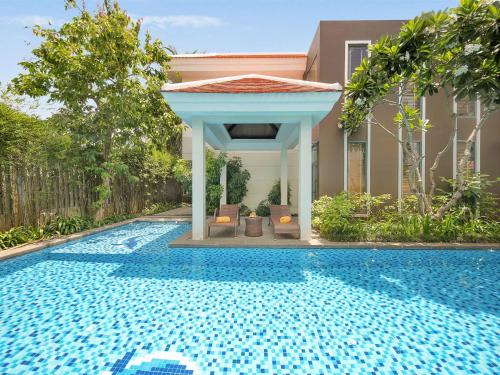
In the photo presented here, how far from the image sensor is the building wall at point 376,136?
11.4 metres

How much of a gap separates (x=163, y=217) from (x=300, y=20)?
11893 mm

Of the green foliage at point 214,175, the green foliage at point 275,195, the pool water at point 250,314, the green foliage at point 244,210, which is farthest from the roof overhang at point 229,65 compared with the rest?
the pool water at point 250,314

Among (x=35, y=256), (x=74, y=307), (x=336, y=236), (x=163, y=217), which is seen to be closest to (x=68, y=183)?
(x=35, y=256)

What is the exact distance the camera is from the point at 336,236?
8.36 meters

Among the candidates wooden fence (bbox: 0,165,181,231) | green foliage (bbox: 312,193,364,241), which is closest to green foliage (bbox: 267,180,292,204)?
green foliage (bbox: 312,193,364,241)

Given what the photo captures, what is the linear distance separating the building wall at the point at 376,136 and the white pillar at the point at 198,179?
578 centimetres

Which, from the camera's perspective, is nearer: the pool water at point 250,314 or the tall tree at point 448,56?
the pool water at point 250,314

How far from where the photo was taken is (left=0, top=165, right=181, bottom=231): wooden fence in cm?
817

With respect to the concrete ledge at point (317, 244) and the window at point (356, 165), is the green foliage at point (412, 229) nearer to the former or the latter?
the concrete ledge at point (317, 244)

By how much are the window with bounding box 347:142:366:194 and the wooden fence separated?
11.3 metres

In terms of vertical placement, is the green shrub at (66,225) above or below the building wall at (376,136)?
below

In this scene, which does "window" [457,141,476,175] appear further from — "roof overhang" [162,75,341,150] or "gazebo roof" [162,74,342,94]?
"gazebo roof" [162,74,342,94]

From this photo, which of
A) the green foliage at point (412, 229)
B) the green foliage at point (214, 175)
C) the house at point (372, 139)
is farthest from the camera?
the green foliage at point (214, 175)

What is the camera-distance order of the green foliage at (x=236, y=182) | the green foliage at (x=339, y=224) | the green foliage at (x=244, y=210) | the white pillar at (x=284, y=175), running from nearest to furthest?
the green foliage at (x=339, y=224), the white pillar at (x=284, y=175), the green foliage at (x=236, y=182), the green foliage at (x=244, y=210)
